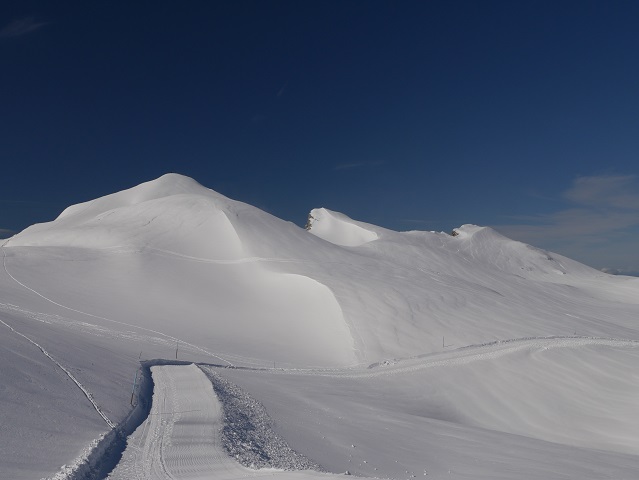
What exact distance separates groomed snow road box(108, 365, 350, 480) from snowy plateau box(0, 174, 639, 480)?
0.06m

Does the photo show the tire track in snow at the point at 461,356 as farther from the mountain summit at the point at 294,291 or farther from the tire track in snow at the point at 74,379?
the tire track in snow at the point at 74,379

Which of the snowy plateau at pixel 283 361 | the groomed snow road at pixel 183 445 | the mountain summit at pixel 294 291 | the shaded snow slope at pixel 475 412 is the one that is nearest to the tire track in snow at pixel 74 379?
the snowy plateau at pixel 283 361

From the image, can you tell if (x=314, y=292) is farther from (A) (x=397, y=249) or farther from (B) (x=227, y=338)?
(A) (x=397, y=249)

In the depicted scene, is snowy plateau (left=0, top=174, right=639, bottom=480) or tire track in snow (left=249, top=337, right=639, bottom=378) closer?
snowy plateau (left=0, top=174, right=639, bottom=480)

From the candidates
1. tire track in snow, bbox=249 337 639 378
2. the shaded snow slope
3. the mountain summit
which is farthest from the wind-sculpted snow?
the mountain summit

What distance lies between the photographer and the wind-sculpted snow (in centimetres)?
1077

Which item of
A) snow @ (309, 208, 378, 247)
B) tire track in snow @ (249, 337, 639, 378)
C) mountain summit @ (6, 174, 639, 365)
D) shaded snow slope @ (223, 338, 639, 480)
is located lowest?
shaded snow slope @ (223, 338, 639, 480)

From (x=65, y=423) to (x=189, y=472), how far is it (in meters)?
3.17

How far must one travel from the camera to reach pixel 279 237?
171ft

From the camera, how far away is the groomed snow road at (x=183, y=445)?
9.11 metres

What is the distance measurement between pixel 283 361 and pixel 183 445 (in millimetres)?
18322

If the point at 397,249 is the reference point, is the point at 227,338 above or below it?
below

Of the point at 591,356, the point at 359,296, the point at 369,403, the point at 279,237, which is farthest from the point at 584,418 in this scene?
the point at 279,237

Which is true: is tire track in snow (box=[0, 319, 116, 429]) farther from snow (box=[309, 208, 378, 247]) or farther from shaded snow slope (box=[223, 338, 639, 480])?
snow (box=[309, 208, 378, 247])
